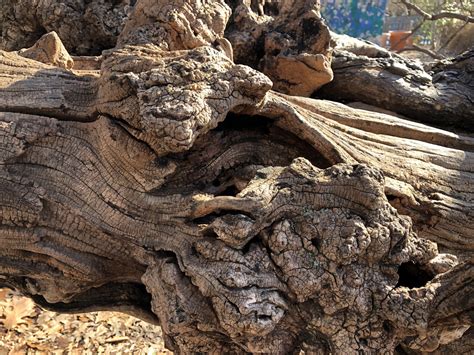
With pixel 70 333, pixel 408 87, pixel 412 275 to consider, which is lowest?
pixel 70 333

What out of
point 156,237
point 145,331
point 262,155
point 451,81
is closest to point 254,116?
point 262,155

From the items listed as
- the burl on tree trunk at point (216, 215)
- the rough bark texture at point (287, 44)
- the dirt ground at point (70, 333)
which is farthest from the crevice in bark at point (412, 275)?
the dirt ground at point (70, 333)

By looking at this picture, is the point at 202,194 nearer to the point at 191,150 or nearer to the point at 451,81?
the point at 191,150

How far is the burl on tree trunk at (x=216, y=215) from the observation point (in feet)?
4.43

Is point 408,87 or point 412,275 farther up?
point 408,87

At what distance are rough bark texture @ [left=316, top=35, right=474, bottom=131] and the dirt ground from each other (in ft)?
8.75

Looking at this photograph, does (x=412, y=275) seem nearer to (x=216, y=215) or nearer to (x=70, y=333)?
(x=216, y=215)

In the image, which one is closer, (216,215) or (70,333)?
(216,215)

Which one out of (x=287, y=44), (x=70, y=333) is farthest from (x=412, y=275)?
(x=70, y=333)

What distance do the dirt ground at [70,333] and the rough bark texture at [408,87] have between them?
8.75ft

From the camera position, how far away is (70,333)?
418 cm

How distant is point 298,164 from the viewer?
4.82ft

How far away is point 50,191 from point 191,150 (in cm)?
44

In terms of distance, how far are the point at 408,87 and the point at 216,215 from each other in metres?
1.47
